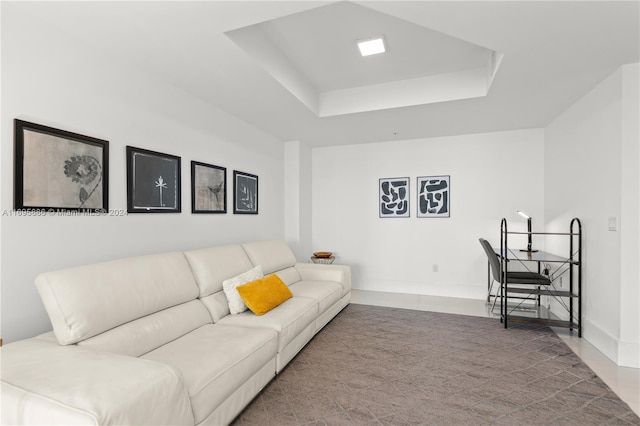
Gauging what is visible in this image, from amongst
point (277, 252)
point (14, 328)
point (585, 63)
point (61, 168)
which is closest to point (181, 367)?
point (14, 328)

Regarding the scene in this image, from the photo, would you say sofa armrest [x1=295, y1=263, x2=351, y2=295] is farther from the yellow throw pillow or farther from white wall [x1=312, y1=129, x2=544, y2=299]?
white wall [x1=312, y1=129, x2=544, y2=299]

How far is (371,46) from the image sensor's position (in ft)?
8.74

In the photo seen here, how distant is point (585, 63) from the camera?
8.09 feet

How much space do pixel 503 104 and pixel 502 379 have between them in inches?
106

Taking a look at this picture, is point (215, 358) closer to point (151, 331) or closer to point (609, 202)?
point (151, 331)

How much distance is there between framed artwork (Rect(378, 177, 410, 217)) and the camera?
4.95m

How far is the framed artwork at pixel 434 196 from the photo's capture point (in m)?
4.74

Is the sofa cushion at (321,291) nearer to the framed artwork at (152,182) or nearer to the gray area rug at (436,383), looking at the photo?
the gray area rug at (436,383)

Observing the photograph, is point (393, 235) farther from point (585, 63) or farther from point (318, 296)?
point (585, 63)

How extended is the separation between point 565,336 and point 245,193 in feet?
12.4

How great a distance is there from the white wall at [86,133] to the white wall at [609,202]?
3.65m

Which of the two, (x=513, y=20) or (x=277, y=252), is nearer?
(x=513, y=20)

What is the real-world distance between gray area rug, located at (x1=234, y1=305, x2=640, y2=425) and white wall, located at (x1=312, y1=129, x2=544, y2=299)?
1542mm

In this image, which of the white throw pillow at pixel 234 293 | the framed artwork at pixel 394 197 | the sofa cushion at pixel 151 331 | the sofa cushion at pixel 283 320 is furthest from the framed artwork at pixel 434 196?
the sofa cushion at pixel 151 331
